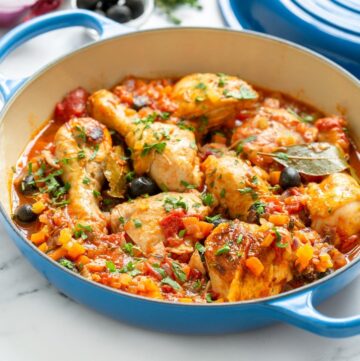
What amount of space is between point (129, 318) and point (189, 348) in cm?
31

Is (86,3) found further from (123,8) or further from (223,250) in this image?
(223,250)

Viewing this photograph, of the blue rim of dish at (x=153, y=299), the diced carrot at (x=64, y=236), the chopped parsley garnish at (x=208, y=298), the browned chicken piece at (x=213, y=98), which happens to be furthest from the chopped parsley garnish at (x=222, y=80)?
the chopped parsley garnish at (x=208, y=298)

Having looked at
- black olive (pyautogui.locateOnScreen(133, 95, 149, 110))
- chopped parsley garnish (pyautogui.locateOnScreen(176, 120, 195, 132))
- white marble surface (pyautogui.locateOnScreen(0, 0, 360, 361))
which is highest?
chopped parsley garnish (pyautogui.locateOnScreen(176, 120, 195, 132))

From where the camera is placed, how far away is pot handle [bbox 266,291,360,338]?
2639 millimetres

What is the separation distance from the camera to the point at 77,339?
3053 millimetres

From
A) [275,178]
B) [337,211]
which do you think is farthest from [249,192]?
[337,211]

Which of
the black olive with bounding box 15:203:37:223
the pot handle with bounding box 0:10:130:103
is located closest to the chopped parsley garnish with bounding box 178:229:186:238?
the black olive with bounding box 15:203:37:223

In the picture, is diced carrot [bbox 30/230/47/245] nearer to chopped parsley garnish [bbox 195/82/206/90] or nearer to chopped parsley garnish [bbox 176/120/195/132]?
chopped parsley garnish [bbox 176/120/195/132]

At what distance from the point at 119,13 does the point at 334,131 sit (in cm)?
170

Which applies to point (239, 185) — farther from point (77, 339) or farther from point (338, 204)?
point (77, 339)

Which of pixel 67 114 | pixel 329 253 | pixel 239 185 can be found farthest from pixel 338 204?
pixel 67 114

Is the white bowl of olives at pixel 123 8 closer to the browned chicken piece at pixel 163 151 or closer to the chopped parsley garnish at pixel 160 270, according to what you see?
the browned chicken piece at pixel 163 151

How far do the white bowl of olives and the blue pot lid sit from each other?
77 cm

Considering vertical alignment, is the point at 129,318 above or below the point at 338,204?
below
